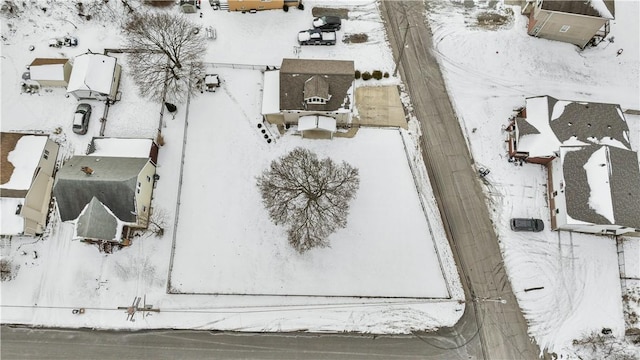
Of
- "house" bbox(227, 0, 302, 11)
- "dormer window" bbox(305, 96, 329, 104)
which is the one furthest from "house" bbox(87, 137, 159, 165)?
"house" bbox(227, 0, 302, 11)

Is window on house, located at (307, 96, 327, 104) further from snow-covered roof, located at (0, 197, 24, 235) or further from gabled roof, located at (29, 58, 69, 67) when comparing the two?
snow-covered roof, located at (0, 197, 24, 235)

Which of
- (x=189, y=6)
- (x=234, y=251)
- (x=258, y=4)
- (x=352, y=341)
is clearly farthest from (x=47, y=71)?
(x=352, y=341)

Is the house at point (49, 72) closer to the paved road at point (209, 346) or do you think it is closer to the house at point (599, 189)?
the paved road at point (209, 346)

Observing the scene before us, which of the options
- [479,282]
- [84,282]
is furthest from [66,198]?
[479,282]

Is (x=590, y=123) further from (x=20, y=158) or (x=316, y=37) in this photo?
(x=20, y=158)

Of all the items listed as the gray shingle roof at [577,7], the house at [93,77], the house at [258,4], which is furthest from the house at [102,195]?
the gray shingle roof at [577,7]

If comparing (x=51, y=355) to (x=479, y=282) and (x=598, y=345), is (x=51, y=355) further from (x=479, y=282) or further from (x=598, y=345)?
(x=598, y=345)
